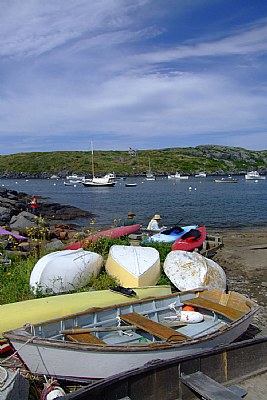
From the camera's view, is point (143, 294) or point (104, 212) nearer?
point (143, 294)

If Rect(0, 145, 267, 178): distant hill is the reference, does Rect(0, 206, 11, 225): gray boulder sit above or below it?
below

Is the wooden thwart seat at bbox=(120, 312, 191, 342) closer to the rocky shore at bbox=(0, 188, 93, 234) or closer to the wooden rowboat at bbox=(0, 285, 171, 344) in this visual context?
the wooden rowboat at bbox=(0, 285, 171, 344)

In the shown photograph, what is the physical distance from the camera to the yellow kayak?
267 inches

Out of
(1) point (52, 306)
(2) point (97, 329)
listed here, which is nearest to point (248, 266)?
(1) point (52, 306)

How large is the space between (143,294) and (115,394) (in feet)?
12.4

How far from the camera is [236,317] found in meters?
7.17

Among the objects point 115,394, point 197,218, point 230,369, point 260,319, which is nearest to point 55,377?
point 115,394

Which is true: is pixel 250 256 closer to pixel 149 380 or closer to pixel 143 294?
pixel 143 294

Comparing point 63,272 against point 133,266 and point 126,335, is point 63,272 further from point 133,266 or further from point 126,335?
point 126,335

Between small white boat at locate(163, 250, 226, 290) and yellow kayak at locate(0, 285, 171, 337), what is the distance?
162cm

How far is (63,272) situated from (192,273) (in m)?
3.27

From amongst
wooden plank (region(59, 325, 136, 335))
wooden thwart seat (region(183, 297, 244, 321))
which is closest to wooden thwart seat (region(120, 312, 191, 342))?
wooden plank (region(59, 325, 136, 335))

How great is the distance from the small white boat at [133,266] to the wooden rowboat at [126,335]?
1.65 metres

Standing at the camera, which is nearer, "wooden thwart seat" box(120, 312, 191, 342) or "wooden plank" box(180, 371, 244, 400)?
"wooden plank" box(180, 371, 244, 400)
